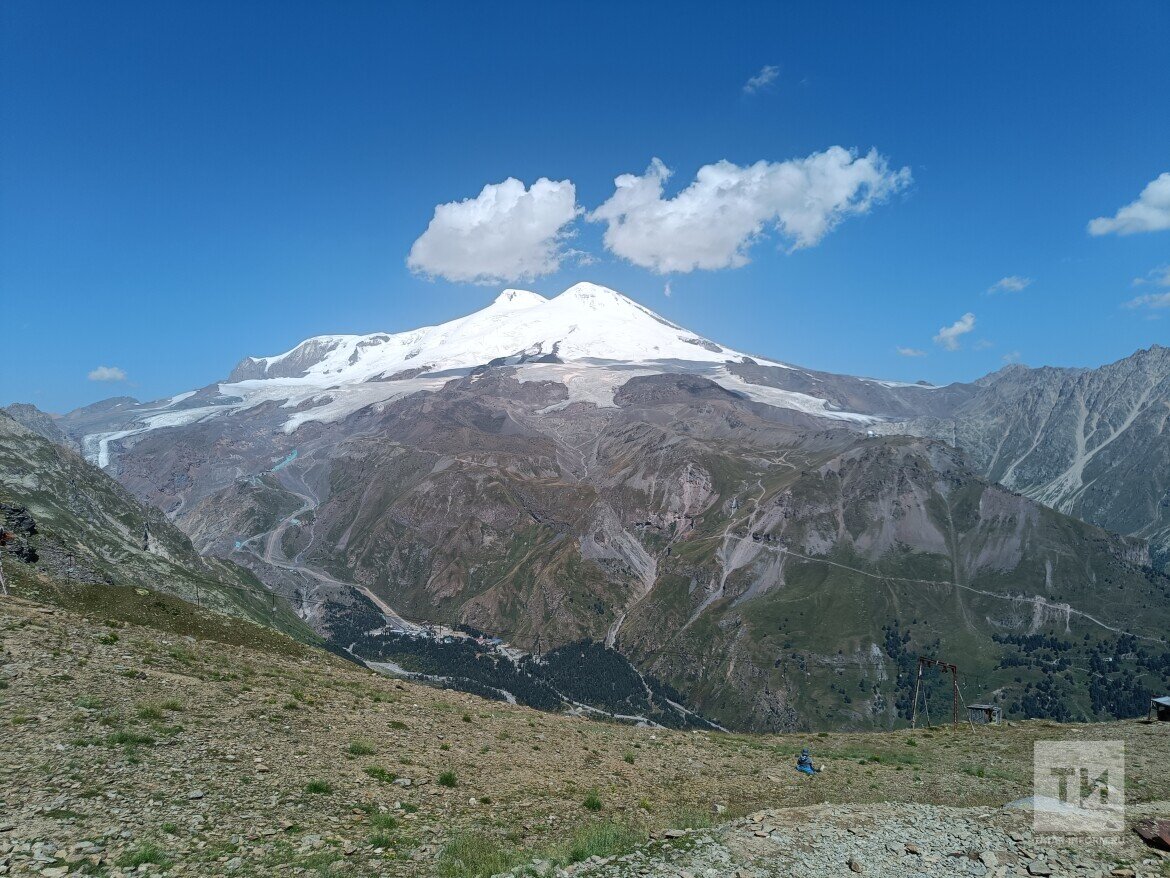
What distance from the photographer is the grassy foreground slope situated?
13.4 meters

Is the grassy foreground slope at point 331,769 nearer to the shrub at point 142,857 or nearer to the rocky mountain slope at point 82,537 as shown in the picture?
the shrub at point 142,857

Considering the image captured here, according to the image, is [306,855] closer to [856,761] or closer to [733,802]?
[733,802]

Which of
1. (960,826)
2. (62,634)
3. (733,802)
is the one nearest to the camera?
(960,826)

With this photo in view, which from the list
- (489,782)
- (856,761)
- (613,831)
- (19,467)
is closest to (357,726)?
(489,782)

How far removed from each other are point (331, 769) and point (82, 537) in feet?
347

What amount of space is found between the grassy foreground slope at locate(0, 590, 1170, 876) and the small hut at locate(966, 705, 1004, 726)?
6.64m

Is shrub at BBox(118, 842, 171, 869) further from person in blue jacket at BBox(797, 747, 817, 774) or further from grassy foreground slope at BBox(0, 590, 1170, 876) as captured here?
person in blue jacket at BBox(797, 747, 817, 774)

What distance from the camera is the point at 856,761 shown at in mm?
29109

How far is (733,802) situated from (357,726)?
1315 cm

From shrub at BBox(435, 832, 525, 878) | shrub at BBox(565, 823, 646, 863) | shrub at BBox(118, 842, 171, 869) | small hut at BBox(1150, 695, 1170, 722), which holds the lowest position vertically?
small hut at BBox(1150, 695, 1170, 722)

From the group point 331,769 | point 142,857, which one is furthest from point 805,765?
point 142,857

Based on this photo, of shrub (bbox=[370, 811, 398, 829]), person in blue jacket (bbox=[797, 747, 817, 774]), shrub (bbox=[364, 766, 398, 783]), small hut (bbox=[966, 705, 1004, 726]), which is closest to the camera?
shrub (bbox=[370, 811, 398, 829])
